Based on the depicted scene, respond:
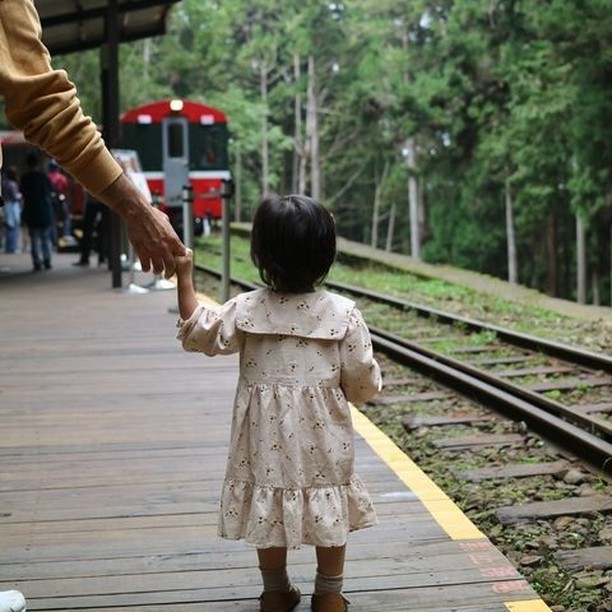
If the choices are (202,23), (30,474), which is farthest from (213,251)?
(202,23)

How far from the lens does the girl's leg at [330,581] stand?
2443 millimetres

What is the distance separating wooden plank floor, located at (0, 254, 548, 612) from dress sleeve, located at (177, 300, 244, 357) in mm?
668

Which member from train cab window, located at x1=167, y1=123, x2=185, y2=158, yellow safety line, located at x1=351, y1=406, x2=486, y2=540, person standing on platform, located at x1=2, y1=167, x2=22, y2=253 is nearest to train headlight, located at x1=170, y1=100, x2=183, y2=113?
train cab window, located at x1=167, y1=123, x2=185, y2=158

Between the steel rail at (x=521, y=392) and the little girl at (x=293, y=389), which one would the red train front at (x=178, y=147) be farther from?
the little girl at (x=293, y=389)

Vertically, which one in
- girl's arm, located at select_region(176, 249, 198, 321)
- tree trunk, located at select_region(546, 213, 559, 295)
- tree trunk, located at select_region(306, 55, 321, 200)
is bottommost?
tree trunk, located at select_region(546, 213, 559, 295)

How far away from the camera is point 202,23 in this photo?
37.1m

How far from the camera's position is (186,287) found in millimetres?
2377

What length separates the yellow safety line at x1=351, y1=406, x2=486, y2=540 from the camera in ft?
10.3

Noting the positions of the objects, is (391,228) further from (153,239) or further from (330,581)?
(153,239)

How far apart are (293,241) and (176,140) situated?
17.4 m

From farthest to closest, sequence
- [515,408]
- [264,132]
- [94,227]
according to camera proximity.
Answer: [264,132]
[94,227]
[515,408]

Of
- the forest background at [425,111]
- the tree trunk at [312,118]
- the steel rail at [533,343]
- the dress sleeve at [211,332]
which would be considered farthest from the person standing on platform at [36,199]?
the tree trunk at [312,118]

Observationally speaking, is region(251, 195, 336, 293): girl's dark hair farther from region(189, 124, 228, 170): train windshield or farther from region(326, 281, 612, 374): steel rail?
region(189, 124, 228, 170): train windshield

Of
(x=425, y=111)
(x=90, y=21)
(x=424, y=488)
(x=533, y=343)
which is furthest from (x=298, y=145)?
(x=424, y=488)
